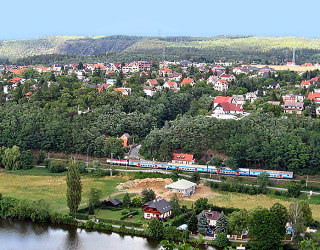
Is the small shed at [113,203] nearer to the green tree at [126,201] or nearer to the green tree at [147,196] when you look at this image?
the green tree at [126,201]

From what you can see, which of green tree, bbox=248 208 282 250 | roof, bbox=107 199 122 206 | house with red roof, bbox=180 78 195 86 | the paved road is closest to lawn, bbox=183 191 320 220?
roof, bbox=107 199 122 206

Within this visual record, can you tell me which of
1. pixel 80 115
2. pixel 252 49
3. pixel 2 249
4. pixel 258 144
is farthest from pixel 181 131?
pixel 252 49

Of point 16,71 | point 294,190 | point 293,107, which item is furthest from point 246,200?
point 16,71

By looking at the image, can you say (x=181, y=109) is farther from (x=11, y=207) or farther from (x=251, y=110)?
(x=11, y=207)

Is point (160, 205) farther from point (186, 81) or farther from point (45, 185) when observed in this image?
point (186, 81)

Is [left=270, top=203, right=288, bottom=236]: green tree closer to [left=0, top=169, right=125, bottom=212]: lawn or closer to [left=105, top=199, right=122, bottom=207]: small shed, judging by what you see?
[left=105, top=199, right=122, bottom=207]: small shed

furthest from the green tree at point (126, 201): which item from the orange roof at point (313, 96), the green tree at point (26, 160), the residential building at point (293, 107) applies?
the orange roof at point (313, 96)
